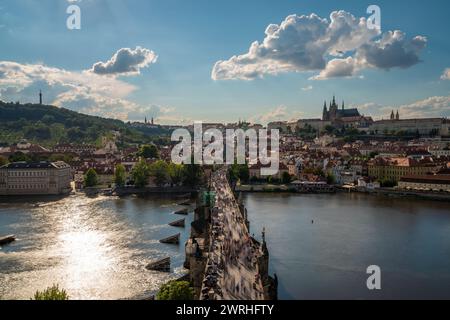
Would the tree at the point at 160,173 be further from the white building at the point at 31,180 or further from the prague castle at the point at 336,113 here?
the prague castle at the point at 336,113

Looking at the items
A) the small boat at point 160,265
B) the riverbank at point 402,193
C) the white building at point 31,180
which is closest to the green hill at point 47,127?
the white building at point 31,180

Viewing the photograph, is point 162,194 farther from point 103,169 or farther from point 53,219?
point 53,219

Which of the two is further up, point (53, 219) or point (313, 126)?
point (313, 126)

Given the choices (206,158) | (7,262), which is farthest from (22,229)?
(206,158)

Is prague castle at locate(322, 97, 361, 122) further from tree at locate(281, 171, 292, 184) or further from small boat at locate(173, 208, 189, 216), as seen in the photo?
small boat at locate(173, 208, 189, 216)

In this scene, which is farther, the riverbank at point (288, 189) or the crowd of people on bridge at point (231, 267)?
the riverbank at point (288, 189)

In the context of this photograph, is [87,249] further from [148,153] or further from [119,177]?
[148,153]

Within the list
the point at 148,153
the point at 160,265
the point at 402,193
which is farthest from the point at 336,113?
the point at 160,265
